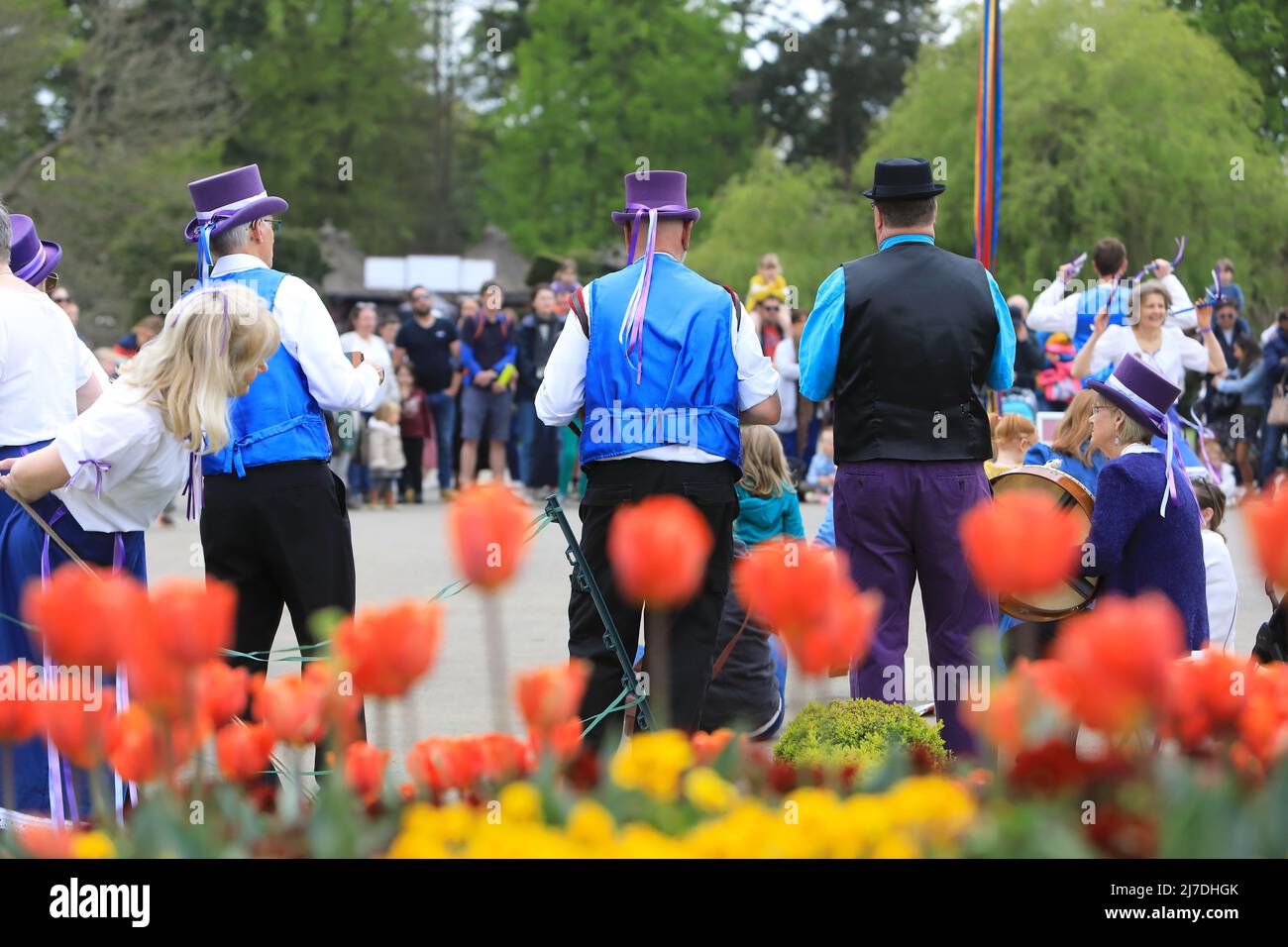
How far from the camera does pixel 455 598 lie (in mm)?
10656

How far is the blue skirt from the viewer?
14.7ft

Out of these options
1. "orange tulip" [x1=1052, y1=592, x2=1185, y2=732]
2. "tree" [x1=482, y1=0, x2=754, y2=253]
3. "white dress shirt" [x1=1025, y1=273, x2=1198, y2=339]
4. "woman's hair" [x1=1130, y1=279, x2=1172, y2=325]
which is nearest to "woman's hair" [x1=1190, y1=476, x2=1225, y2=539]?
"woman's hair" [x1=1130, y1=279, x2=1172, y2=325]

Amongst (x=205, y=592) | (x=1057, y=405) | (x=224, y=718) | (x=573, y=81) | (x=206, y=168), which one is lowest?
(x=224, y=718)

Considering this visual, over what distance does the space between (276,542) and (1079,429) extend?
3.04 m

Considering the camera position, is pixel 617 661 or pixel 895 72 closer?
pixel 617 661

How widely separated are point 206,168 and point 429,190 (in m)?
21.8

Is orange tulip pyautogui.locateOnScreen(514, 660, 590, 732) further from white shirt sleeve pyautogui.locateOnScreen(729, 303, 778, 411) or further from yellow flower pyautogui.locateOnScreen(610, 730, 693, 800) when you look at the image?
white shirt sleeve pyautogui.locateOnScreen(729, 303, 778, 411)

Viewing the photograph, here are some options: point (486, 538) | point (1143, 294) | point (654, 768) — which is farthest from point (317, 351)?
point (1143, 294)

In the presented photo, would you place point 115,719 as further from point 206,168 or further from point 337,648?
point 206,168

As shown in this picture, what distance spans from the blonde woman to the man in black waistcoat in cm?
133

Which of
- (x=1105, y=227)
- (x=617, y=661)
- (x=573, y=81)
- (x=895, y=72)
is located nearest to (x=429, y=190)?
(x=573, y=81)

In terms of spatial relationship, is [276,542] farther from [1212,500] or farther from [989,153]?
[989,153]

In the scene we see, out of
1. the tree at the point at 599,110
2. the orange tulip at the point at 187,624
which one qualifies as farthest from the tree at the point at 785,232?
the orange tulip at the point at 187,624
